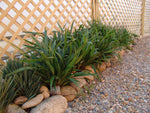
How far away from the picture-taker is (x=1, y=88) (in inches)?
48.4

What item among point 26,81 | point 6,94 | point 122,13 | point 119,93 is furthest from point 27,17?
point 122,13

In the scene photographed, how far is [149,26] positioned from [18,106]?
7083 millimetres

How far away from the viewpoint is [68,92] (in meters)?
1.61

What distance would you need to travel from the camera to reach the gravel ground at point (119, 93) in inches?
55.2

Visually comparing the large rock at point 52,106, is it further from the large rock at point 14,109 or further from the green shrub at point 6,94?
the green shrub at point 6,94

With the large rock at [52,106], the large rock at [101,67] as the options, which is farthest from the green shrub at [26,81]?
the large rock at [101,67]

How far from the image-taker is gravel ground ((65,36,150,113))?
1.40m

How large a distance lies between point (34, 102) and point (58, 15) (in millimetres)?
1860

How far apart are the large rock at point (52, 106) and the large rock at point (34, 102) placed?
0.12ft

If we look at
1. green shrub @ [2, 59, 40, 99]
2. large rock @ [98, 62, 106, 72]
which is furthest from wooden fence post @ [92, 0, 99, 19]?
green shrub @ [2, 59, 40, 99]

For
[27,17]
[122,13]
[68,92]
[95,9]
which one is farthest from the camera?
[122,13]

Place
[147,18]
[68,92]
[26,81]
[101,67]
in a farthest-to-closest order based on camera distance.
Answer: [147,18] → [101,67] → [68,92] → [26,81]

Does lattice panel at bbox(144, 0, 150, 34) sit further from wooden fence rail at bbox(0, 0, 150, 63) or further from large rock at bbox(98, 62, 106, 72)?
large rock at bbox(98, 62, 106, 72)

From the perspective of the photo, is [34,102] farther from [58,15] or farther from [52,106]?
[58,15]
